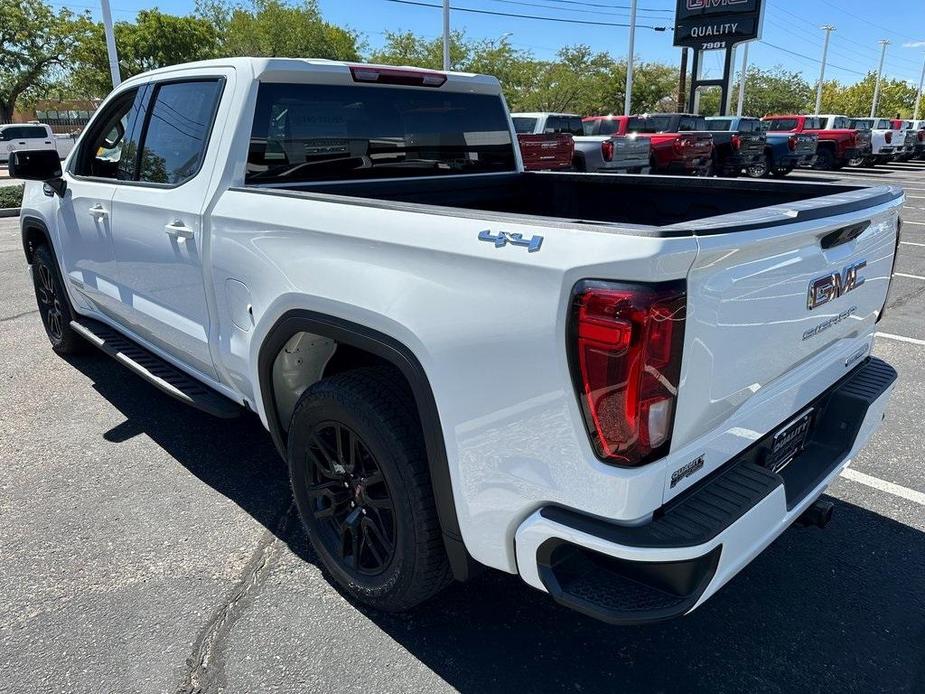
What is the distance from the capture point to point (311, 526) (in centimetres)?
A: 277

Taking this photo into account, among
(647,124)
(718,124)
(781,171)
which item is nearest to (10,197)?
(647,124)

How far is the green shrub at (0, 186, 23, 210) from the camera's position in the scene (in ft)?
48.5

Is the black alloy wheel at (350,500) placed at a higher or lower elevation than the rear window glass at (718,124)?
lower

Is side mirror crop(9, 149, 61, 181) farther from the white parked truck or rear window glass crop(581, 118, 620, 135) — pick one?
rear window glass crop(581, 118, 620, 135)

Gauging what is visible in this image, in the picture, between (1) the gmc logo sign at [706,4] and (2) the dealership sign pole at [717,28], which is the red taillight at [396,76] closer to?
(2) the dealership sign pole at [717,28]

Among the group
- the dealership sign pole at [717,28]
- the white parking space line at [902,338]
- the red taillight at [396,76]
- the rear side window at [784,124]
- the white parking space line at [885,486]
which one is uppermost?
the dealership sign pole at [717,28]

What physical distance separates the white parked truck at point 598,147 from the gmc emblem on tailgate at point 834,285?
1328 centimetres

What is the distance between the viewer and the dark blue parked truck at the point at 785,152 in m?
21.1

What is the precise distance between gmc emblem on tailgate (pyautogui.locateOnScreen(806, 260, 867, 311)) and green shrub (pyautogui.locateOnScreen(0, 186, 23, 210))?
16.0 meters

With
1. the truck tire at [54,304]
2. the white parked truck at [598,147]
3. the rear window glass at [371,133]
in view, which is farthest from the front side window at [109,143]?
the white parked truck at [598,147]

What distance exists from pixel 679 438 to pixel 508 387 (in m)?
0.45

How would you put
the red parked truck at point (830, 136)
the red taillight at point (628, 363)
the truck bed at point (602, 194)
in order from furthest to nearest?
the red parked truck at point (830, 136)
the truck bed at point (602, 194)
the red taillight at point (628, 363)

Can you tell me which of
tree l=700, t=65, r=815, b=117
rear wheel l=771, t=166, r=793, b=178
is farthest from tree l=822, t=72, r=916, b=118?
rear wheel l=771, t=166, r=793, b=178

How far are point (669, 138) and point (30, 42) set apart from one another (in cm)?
4099
